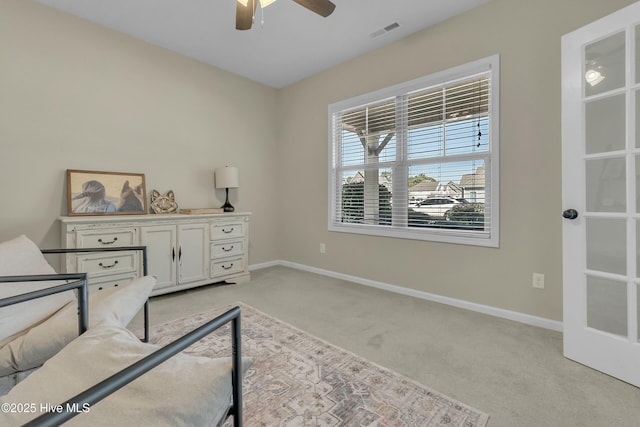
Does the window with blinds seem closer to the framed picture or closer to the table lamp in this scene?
the table lamp

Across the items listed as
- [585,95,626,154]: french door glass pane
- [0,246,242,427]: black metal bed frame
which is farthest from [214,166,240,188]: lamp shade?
[585,95,626,154]: french door glass pane

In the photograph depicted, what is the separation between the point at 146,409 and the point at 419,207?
115 inches

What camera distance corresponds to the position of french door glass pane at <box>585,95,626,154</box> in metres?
1.69

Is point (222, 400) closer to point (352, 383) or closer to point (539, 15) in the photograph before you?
point (352, 383)

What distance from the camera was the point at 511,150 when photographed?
8.09 feet

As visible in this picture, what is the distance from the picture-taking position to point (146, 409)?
573 millimetres

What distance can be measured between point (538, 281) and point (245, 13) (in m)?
3.02

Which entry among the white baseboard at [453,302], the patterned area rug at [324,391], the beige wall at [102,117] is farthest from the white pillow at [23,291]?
the white baseboard at [453,302]

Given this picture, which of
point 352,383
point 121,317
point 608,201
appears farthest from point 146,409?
point 608,201

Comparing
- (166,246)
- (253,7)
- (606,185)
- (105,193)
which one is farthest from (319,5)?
(105,193)

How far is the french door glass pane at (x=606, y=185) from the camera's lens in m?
1.68

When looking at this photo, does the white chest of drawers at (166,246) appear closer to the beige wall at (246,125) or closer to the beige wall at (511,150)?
the beige wall at (246,125)

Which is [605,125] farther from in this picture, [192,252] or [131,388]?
[192,252]

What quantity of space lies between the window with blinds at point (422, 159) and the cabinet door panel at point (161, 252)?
6.26 ft
